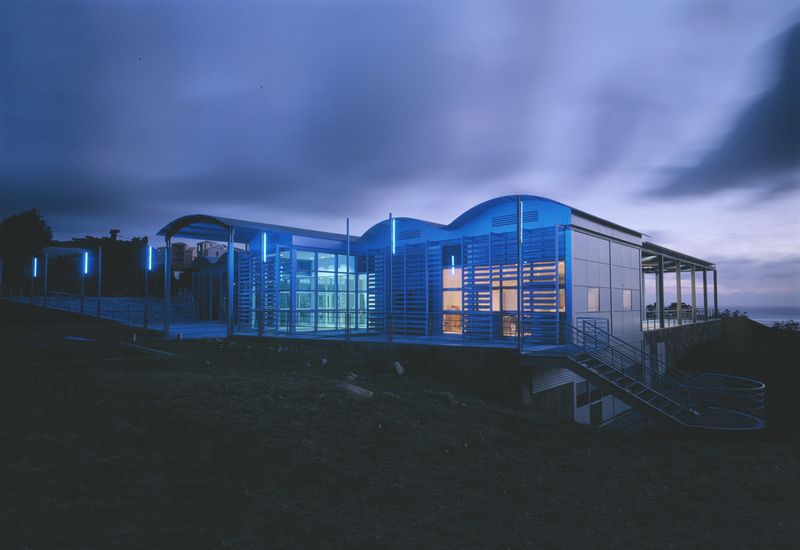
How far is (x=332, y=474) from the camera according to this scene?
7602 millimetres

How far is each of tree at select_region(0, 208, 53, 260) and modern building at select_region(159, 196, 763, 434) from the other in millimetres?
38177

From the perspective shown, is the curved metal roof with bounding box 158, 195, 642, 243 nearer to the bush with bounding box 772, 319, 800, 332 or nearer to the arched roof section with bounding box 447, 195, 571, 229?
the arched roof section with bounding box 447, 195, 571, 229

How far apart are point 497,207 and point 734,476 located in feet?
43.2

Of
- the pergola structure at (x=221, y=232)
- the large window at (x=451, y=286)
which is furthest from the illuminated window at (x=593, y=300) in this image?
the pergola structure at (x=221, y=232)

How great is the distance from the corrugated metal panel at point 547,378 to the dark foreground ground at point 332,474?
344cm

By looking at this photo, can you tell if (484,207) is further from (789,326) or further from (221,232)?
(789,326)

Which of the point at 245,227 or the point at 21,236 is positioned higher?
the point at 21,236

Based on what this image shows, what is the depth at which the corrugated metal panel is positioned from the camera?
52.1 ft

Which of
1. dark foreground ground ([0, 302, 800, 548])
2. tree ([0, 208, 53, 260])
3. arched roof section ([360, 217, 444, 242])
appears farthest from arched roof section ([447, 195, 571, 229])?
tree ([0, 208, 53, 260])

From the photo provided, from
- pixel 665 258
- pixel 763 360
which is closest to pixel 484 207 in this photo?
pixel 665 258

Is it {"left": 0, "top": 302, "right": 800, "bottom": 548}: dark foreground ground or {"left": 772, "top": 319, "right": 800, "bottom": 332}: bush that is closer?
{"left": 0, "top": 302, "right": 800, "bottom": 548}: dark foreground ground

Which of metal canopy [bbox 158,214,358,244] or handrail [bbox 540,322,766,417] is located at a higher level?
metal canopy [bbox 158,214,358,244]

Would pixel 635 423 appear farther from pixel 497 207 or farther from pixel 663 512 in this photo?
pixel 663 512

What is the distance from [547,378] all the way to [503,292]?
4.99 metres
